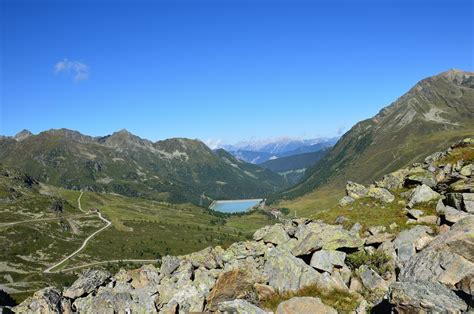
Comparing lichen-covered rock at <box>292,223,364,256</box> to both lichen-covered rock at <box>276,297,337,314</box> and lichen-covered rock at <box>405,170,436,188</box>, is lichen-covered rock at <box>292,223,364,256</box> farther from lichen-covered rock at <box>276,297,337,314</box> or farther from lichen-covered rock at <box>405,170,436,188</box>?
lichen-covered rock at <box>405,170,436,188</box>

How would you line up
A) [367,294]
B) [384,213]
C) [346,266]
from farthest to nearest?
[384,213] → [346,266] → [367,294]

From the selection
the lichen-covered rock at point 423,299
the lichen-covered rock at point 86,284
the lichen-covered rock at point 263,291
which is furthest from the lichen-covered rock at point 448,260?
the lichen-covered rock at point 86,284

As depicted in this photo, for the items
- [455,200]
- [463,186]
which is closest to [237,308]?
[455,200]

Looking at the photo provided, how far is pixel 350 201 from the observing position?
177 feet

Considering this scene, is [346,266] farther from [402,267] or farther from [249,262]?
[249,262]

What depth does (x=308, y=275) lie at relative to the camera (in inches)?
1213

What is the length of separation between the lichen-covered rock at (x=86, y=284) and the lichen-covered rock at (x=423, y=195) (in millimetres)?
33937

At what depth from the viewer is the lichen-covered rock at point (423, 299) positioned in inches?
780

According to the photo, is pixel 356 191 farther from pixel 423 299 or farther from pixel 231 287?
pixel 423 299

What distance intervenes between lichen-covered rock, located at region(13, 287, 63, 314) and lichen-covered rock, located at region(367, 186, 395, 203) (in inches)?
1551

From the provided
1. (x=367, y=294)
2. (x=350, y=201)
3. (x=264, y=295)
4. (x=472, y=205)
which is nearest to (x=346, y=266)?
(x=367, y=294)

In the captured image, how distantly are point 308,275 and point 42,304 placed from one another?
21.8 metres

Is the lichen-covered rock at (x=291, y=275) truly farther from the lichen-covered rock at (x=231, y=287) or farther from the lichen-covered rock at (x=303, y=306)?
the lichen-covered rock at (x=303, y=306)

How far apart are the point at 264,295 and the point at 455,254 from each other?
14095mm
